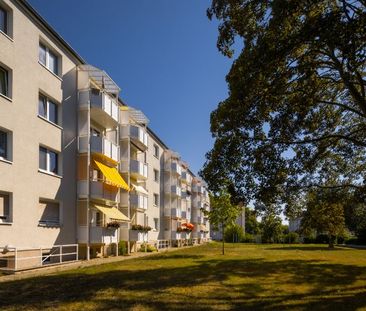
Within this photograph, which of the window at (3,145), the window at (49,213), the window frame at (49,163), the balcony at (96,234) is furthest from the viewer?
the balcony at (96,234)

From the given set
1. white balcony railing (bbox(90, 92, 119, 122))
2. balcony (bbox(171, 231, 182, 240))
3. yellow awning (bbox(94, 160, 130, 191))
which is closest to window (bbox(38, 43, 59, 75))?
white balcony railing (bbox(90, 92, 119, 122))

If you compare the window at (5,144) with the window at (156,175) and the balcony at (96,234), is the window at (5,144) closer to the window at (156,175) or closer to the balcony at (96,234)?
the balcony at (96,234)

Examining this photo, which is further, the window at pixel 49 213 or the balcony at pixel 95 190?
the balcony at pixel 95 190

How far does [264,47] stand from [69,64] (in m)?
17.9

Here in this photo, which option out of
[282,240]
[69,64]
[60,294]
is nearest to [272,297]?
[60,294]

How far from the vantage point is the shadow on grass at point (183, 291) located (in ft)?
39.9

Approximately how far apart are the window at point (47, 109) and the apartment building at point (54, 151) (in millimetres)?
56

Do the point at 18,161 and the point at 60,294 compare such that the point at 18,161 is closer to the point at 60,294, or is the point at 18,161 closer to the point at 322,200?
the point at 60,294

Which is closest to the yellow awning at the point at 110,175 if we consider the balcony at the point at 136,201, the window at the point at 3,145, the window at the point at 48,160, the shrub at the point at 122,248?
the window at the point at 48,160

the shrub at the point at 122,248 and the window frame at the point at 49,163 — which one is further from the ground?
the window frame at the point at 49,163

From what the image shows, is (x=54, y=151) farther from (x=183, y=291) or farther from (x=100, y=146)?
(x=183, y=291)

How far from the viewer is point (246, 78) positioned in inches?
605

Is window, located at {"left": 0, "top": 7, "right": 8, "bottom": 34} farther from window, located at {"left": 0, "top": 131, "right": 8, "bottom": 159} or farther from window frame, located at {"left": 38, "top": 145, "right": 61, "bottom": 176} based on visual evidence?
window frame, located at {"left": 38, "top": 145, "right": 61, "bottom": 176}

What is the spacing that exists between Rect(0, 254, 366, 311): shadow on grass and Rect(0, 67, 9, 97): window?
8.99 metres
